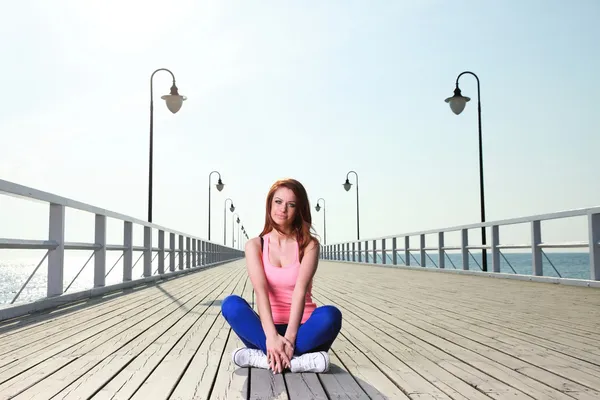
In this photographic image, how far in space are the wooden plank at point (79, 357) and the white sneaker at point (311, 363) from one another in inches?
44.4

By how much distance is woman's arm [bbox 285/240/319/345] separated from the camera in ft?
10.2

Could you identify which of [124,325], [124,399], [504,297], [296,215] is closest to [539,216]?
[504,297]

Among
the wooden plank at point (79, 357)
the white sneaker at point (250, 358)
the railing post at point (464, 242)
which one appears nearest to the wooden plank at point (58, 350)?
the wooden plank at point (79, 357)

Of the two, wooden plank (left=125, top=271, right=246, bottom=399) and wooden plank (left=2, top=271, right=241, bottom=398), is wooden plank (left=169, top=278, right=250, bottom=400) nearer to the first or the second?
wooden plank (left=125, top=271, right=246, bottom=399)

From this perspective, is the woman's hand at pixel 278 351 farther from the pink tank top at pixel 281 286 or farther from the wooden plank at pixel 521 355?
the wooden plank at pixel 521 355

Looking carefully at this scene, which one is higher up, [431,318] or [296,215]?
[296,215]

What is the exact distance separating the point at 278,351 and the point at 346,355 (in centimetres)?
84

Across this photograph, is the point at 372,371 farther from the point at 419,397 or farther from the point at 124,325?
the point at 124,325

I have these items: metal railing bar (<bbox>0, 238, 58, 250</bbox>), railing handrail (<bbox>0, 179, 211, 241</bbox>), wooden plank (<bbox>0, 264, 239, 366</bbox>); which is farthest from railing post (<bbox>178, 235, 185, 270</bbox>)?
metal railing bar (<bbox>0, 238, 58, 250</bbox>)

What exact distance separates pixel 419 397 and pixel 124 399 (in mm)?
1283

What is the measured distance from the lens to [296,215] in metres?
3.26

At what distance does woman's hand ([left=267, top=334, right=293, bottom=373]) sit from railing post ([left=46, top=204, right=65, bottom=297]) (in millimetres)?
4203

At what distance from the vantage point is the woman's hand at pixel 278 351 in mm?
3104

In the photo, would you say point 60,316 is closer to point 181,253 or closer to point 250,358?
point 250,358
